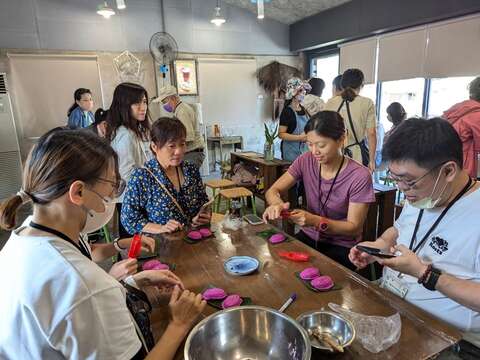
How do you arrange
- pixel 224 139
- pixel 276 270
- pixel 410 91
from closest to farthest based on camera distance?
pixel 276 270 < pixel 410 91 < pixel 224 139

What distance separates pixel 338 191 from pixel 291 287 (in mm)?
758

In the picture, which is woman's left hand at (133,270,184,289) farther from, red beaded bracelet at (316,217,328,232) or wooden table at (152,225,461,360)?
red beaded bracelet at (316,217,328,232)

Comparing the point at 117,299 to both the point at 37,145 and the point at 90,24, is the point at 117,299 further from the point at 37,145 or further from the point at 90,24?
the point at 90,24

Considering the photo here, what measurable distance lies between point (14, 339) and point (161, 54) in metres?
5.44

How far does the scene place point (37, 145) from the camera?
2.61 ft

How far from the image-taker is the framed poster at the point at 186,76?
559cm

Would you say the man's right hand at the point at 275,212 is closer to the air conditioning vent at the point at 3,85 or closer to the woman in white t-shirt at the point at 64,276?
the woman in white t-shirt at the point at 64,276

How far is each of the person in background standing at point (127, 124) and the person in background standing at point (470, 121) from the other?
7.53 feet

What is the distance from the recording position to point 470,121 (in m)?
2.40

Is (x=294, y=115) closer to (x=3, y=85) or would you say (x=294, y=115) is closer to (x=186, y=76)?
(x=186, y=76)

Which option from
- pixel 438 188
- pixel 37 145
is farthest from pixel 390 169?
pixel 37 145

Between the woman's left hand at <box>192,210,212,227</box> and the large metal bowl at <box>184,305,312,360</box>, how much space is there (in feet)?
2.62

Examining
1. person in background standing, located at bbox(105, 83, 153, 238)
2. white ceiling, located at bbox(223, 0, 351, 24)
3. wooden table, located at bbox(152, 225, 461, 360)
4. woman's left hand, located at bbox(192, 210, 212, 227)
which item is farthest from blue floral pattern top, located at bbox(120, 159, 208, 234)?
white ceiling, located at bbox(223, 0, 351, 24)

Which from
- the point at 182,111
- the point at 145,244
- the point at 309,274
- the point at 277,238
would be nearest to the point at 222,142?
the point at 182,111
